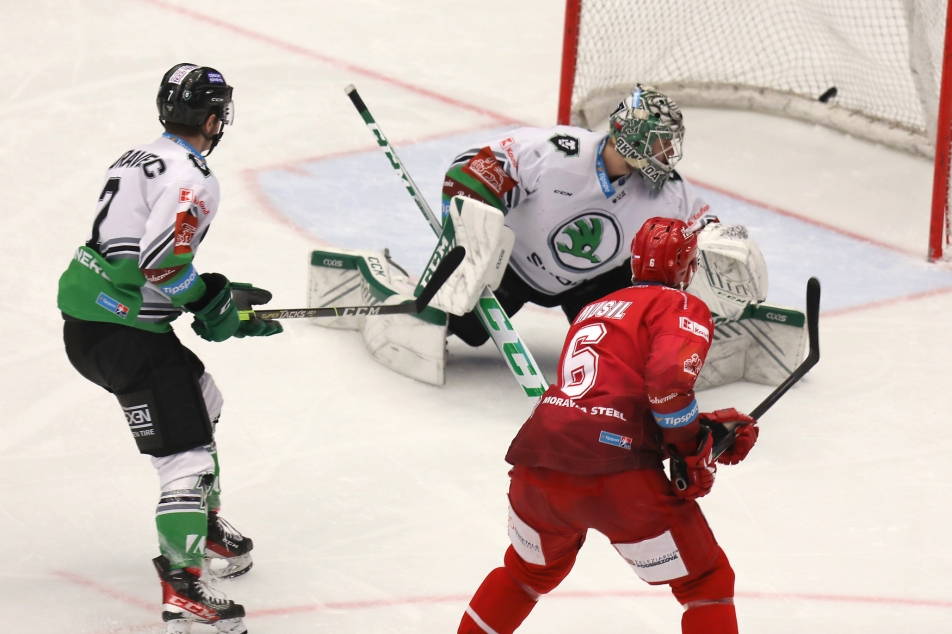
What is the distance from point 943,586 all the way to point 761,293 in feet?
3.90

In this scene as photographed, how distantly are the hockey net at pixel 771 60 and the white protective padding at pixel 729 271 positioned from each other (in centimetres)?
214

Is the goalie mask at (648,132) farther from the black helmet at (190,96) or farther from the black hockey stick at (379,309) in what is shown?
the black helmet at (190,96)

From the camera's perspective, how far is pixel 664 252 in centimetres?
238

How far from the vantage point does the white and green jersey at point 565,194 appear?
148 inches

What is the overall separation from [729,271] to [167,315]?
6.33ft

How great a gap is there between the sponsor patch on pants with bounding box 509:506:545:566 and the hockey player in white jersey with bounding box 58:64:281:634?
0.63 metres

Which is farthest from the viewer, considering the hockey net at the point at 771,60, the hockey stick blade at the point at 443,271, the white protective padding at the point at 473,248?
the hockey net at the point at 771,60

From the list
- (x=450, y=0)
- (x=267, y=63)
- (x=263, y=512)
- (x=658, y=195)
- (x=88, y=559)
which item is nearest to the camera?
(x=88, y=559)

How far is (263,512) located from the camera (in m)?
3.24

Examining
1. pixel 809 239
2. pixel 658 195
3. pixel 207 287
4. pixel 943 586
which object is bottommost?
pixel 809 239

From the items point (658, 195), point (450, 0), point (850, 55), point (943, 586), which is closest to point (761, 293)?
point (658, 195)

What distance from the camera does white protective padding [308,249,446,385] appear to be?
393cm

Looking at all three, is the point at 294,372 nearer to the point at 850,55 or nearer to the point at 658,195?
the point at 658,195

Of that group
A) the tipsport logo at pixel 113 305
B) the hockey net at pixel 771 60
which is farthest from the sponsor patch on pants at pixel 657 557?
the hockey net at pixel 771 60
